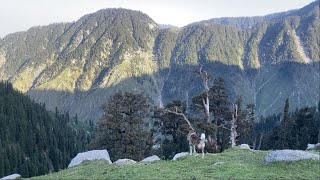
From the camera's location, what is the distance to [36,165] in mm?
169125

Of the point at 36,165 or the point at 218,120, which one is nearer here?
the point at 218,120

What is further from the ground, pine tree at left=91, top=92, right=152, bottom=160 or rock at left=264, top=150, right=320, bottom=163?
rock at left=264, top=150, right=320, bottom=163

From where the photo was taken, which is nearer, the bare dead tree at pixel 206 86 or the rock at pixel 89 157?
the rock at pixel 89 157

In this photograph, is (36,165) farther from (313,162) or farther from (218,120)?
(313,162)

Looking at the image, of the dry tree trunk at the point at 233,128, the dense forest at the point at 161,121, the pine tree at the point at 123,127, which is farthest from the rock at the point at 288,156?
the pine tree at the point at 123,127

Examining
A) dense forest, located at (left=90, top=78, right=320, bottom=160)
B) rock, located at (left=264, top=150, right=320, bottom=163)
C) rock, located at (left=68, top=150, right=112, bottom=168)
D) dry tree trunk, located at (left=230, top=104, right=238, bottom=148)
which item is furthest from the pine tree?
rock, located at (left=264, top=150, right=320, bottom=163)

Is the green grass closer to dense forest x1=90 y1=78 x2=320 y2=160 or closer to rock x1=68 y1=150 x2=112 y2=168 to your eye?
rock x1=68 y1=150 x2=112 y2=168

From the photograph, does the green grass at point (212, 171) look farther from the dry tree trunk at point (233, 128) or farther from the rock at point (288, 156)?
the dry tree trunk at point (233, 128)

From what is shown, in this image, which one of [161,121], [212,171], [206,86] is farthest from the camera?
[161,121]

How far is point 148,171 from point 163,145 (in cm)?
4706

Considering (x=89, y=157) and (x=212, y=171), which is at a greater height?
(x=212, y=171)

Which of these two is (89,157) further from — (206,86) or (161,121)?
(161,121)

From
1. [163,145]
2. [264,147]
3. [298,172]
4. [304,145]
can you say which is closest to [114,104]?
[163,145]

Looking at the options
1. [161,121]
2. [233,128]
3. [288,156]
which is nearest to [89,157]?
[288,156]
